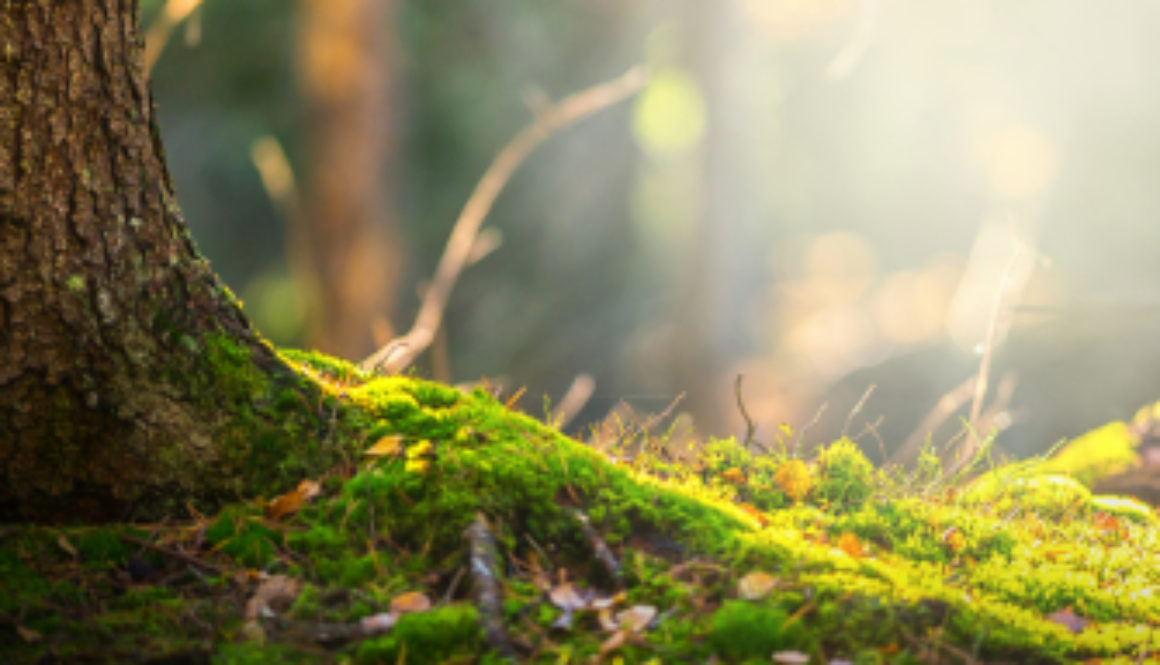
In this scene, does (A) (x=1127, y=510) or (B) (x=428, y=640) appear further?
(A) (x=1127, y=510)

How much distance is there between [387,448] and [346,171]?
24.6 ft

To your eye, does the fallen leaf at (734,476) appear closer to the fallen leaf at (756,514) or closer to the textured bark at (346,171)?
the fallen leaf at (756,514)

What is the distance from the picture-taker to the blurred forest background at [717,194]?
9.79 meters

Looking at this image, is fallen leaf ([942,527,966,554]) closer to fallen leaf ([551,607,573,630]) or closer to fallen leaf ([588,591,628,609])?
fallen leaf ([588,591,628,609])

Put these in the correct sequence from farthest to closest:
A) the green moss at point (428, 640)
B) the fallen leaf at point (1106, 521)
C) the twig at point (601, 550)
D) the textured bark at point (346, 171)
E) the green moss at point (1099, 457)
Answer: the textured bark at point (346, 171), the green moss at point (1099, 457), the fallen leaf at point (1106, 521), the twig at point (601, 550), the green moss at point (428, 640)

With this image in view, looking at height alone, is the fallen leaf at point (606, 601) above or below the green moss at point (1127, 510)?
below

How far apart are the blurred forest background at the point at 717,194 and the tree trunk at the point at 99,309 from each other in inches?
140

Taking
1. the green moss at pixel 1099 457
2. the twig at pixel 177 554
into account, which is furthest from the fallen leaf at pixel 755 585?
the green moss at pixel 1099 457

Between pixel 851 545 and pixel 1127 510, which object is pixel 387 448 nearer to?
pixel 851 545

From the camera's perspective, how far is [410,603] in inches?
77.2

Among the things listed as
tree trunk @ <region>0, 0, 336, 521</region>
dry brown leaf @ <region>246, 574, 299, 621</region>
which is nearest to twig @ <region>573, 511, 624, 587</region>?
dry brown leaf @ <region>246, 574, 299, 621</region>

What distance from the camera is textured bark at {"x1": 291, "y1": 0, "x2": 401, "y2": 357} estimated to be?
365 inches

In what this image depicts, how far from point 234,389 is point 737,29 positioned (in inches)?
363

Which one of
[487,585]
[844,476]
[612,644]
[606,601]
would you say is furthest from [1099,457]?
[487,585]
